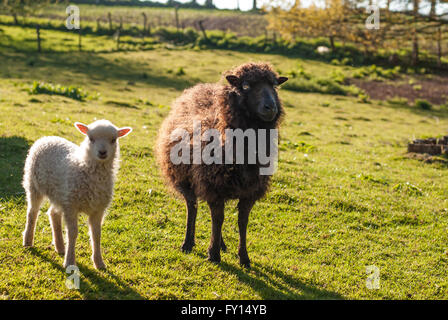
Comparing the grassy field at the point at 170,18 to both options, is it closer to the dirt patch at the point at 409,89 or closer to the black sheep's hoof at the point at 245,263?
the dirt patch at the point at 409,89

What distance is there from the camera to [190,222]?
6219mm

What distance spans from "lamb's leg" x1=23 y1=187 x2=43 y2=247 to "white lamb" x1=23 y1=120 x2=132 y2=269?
0.01 metres

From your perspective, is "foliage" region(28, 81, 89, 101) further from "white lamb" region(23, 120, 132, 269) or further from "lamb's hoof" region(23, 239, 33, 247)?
"white lamb" region(23, 120, 132, 269)

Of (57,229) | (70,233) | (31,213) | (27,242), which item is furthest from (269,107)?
(27,242)

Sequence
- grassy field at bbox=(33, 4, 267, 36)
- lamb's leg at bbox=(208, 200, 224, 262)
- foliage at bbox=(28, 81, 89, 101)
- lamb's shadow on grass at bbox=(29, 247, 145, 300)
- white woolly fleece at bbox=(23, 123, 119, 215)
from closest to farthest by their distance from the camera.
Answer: lamb's shadow on grass at bbox=(29, 247, 145, 300)
white woolly fleece at bbox=(23, 123, 119, 215)
lamb's leg at bbox=(208, 200, 224, 262)
foliage at bbox=(28, 81, 89, 101)
grassy field at bbox=(33, 4, 267, 36)

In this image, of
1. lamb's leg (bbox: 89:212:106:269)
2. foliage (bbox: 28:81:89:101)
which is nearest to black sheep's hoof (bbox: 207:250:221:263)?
lamb's leg (bbox: 89:212:106:269)

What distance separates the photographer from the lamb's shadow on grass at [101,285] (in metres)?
4.72

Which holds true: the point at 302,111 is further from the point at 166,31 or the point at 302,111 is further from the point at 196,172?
the point at 166,31

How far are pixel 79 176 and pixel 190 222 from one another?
1.82m

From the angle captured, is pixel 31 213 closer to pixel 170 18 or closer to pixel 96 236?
pixel 96 236

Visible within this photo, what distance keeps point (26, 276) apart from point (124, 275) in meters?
1.06

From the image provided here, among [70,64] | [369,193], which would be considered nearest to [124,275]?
[369,193]

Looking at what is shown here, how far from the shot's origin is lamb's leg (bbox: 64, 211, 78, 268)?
16.4 feet

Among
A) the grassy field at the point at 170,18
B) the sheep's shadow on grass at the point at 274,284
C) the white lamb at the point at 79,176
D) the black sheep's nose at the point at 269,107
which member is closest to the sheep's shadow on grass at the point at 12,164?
the white lamb at the point at 79,176
